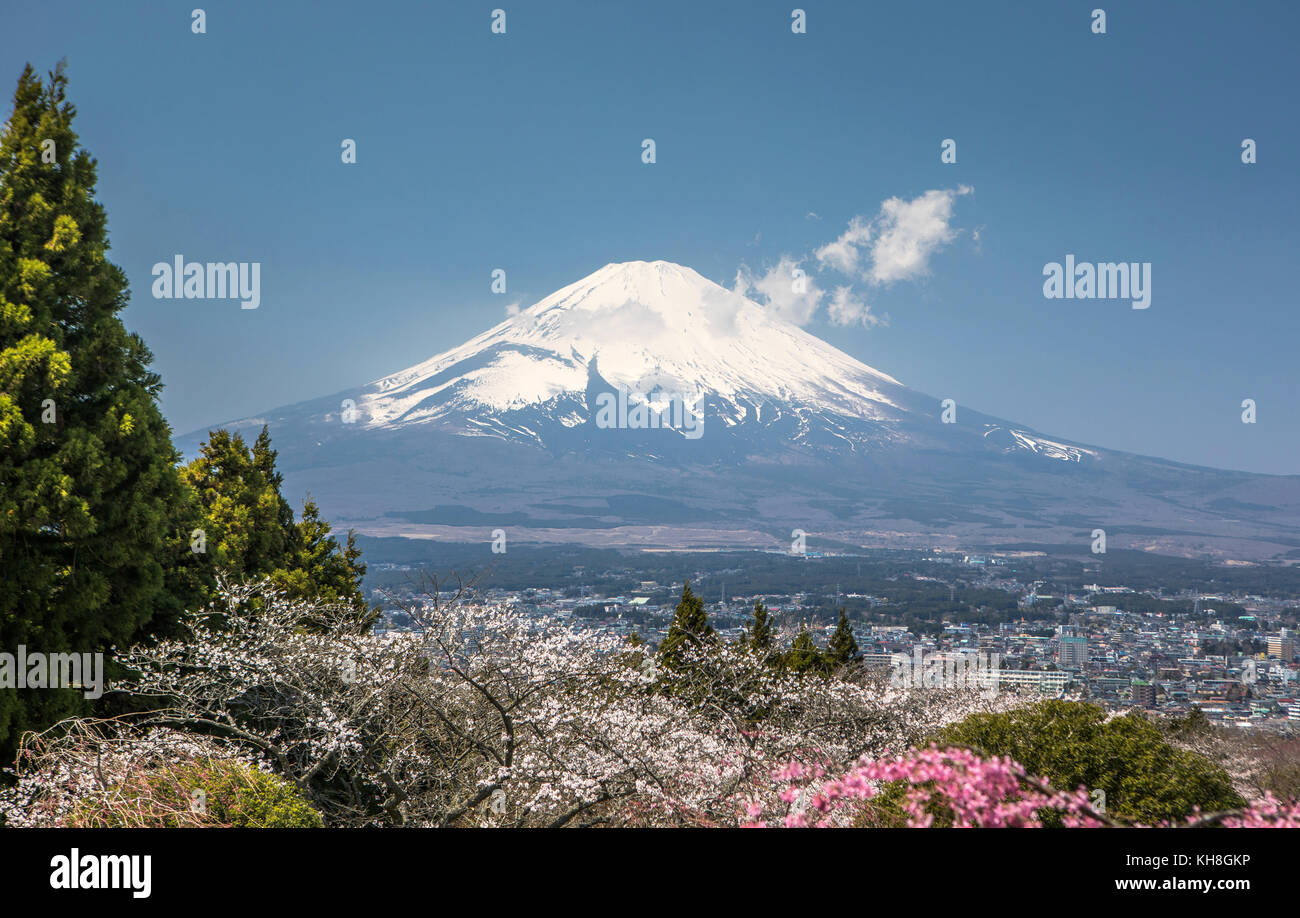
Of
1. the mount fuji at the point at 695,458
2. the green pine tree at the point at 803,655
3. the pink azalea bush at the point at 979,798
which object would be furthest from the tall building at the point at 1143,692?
the mount fuji at the point at 695,458

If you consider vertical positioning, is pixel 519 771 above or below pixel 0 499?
below

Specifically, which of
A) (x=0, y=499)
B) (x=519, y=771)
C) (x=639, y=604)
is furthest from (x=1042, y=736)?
(x=639, y=604)

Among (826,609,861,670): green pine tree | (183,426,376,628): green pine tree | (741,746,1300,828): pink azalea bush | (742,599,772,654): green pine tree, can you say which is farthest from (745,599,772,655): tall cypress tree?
(741,746,1300,828): pink azalea bush

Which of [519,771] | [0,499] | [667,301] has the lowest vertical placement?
[519,771]

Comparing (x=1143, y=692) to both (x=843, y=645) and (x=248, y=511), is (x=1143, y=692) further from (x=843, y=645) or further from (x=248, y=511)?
(x=248, y=511)

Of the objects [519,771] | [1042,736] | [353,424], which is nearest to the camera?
[1042,736]

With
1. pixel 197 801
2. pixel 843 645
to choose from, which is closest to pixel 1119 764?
pixel 197 801

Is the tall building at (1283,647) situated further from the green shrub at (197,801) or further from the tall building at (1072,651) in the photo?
the green shrub at (197,801)
